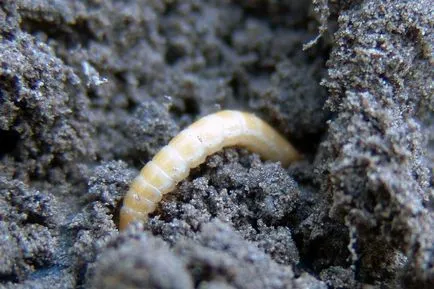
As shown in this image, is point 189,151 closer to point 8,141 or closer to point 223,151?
point 223,151

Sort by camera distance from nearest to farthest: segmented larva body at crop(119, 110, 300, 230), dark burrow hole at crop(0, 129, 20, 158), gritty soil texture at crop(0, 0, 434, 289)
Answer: gritty soil texture at crop(0, 0, 434, 289), segmented larva body at crop(119, 110, 300, 230), dark burrow hole at crop(0, 129, 20, 158)

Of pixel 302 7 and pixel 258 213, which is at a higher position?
pixel 302 7

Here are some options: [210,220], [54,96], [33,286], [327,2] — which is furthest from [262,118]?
[33,286]

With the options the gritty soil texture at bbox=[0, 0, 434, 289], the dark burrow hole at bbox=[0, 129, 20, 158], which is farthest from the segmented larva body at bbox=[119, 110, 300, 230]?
the dark burrow hole at bbox=[0, 129, 20, 158]

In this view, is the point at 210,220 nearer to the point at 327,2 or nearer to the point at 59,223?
the point at 59,223

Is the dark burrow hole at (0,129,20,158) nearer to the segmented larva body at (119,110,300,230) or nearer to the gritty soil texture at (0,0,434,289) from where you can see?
the gritty soil texture at (0,0,434,289)
